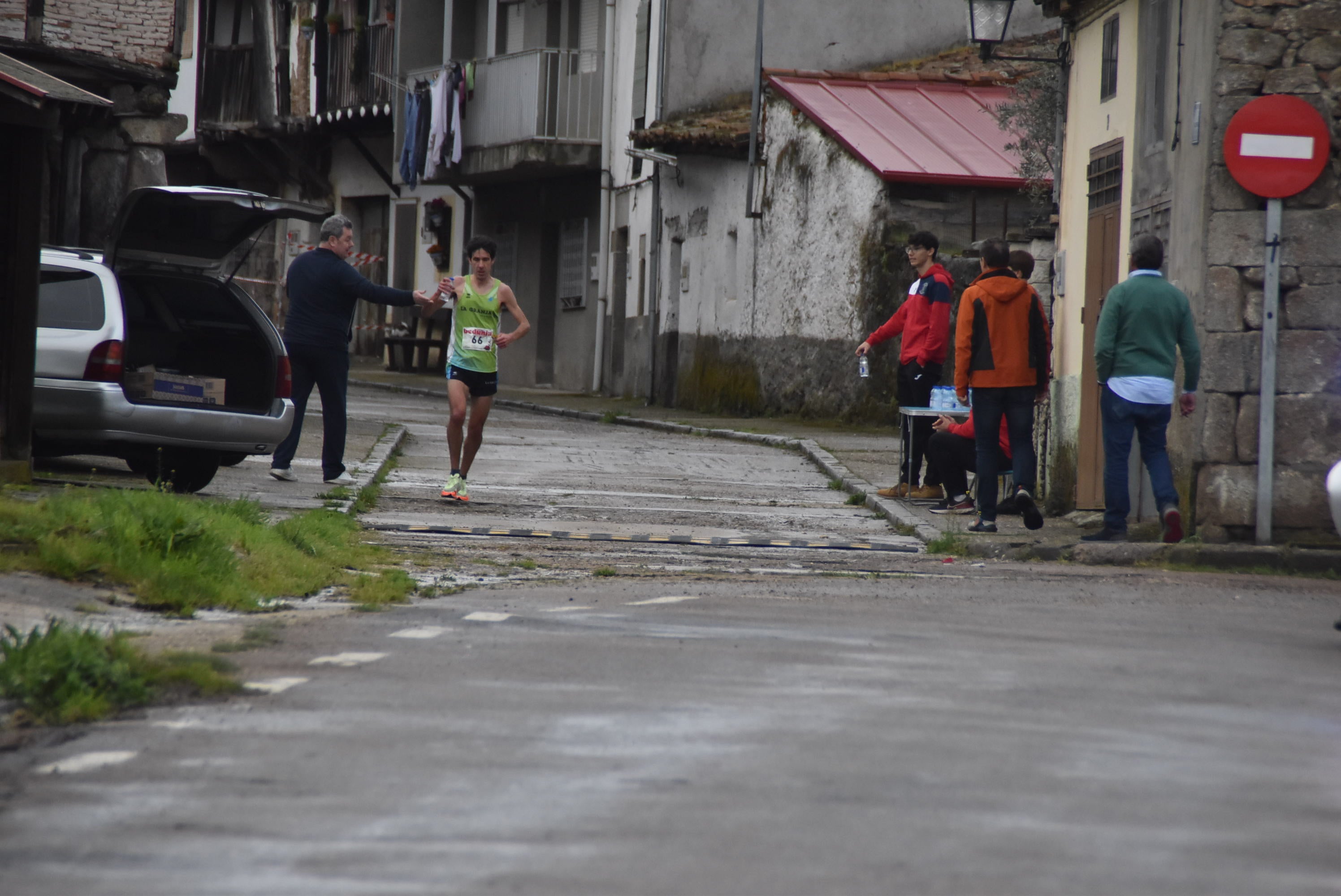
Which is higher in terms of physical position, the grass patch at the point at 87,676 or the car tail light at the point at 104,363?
the car tail light at the point at 104,363

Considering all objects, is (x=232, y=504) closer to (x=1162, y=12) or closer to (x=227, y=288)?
(x=227, y=288)

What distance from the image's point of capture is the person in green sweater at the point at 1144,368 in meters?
10.7

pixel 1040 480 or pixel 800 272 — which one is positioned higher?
pixel 800 272

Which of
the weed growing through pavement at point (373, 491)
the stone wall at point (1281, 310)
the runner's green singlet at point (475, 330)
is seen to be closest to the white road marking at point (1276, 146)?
the stone wall at point (1281, 310)

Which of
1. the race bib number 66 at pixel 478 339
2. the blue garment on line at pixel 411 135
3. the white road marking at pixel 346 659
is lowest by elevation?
the white road marking at pixel 346 659

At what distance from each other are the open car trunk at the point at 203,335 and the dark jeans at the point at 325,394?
287 millimetres

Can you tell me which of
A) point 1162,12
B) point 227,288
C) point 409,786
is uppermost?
point 1162,12

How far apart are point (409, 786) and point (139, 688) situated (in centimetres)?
130

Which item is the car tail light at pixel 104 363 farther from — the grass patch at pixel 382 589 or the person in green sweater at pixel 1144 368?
the person in green sweater at pixel 1144 368

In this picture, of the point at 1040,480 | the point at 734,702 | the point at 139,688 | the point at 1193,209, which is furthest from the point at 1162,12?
the point at 139,688

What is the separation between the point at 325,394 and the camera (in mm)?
13500

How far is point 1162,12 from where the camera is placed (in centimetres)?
1220

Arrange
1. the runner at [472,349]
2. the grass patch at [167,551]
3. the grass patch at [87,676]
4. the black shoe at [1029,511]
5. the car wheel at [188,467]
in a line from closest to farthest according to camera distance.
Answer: the grass patch at [87,676] → the grass patch at [167,551] → the black shoe at [1029,511] → the car wheel at [188,467] → the runner at [472,349]

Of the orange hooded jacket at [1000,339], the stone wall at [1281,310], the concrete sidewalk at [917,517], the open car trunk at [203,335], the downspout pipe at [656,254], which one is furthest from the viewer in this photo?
the downspout pipe at [656,254]
